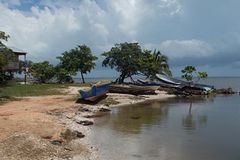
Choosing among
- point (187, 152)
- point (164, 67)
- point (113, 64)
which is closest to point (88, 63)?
point (113, 64)

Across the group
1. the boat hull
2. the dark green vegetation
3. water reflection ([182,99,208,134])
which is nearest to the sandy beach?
water reflection ([182,99,208,134])

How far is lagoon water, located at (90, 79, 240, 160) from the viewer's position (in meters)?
14.4

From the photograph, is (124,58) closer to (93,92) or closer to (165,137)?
(93,92)

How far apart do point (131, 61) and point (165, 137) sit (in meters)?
40.2

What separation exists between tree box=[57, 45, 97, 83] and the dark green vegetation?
271 cm

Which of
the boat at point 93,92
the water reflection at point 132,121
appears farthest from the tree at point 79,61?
the water reflection at point 132,121

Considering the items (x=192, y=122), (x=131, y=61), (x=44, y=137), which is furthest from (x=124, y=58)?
(x=44, y=137)

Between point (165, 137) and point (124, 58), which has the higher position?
point (124, 58)

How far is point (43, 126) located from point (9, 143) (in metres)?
4.56

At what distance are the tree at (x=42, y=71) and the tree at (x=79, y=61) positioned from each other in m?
2.99

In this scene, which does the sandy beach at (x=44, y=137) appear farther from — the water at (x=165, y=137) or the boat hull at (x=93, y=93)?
the boat hull at (x=93, y=93)

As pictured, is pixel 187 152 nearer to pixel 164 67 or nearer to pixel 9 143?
pixel 9 143

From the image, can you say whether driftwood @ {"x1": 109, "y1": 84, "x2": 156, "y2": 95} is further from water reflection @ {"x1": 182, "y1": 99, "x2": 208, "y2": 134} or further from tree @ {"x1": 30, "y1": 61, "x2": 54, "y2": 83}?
tree @ {"x1": 30, "y1": 61, "x2": 54, "y2": 83}

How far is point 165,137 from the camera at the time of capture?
18.1m
